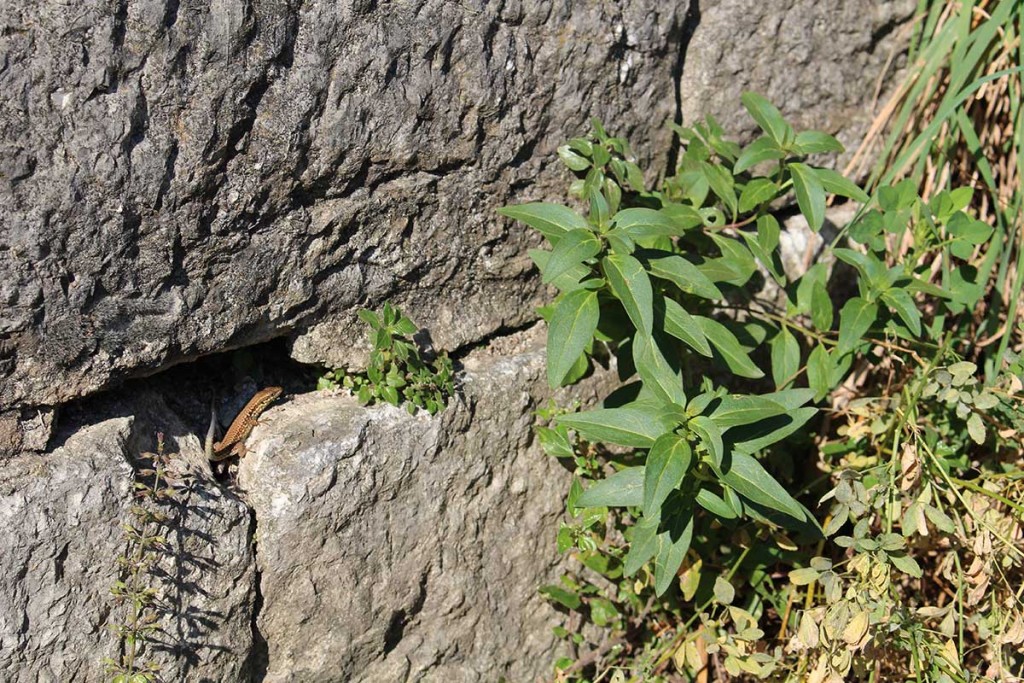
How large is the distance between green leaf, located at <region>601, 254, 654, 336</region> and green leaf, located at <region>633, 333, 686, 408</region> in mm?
153

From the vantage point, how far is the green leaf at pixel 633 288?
5.90 ft

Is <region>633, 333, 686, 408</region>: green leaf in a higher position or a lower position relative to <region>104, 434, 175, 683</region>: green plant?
higher

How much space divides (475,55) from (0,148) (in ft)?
3.10

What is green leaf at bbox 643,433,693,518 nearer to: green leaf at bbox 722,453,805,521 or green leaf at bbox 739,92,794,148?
green leaf at bbox 722,453,805,521

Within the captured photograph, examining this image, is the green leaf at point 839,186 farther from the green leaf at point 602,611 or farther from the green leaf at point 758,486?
the green leaf at point 602,611

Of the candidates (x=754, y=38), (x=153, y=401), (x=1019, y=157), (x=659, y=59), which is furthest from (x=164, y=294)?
(x=1019, y=157)

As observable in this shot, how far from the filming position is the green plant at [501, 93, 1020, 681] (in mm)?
1918

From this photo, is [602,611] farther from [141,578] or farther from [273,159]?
[273,159]

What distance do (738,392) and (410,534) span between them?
37.6 inches

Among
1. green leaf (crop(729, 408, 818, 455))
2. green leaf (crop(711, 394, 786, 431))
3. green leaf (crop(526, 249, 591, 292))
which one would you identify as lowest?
green leaf (crop(729, 408, 818, 455))

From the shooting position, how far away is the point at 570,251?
182 cm

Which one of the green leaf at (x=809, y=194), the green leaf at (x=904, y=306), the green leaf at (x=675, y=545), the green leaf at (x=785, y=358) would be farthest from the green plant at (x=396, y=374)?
the green leaf at (x=904, y=306)

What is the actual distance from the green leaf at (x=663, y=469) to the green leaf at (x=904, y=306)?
651 millimetres

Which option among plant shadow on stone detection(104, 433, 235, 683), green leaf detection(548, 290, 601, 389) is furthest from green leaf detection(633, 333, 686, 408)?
plant shadow on stone detection(104, 433, 235, 683)
